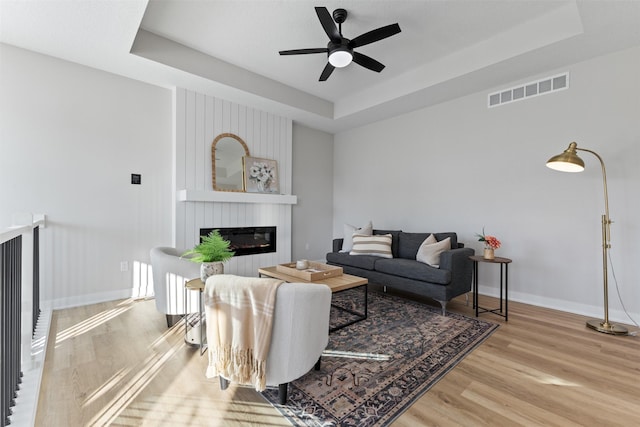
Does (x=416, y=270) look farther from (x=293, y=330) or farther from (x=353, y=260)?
(x=293, y=330)

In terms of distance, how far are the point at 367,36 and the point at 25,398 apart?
3.53 metres

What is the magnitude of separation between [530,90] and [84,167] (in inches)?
214

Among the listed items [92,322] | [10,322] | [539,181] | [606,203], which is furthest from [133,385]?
[539,181]

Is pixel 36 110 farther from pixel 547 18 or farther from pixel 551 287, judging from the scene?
pixel 551 287

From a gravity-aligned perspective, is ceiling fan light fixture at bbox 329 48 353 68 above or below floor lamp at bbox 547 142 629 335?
above

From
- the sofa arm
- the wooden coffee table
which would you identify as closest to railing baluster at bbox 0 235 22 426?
the wooden coffee table

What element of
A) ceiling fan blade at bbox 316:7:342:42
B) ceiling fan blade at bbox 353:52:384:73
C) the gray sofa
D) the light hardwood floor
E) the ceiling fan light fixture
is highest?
ceiling fan blade at bbox 316:7:342:42

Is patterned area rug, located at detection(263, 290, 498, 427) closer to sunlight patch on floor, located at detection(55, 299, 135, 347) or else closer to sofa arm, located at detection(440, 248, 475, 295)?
sofa arm, located at detection(440, 248, 475, 295)

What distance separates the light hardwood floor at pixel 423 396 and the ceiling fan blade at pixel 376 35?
278 centimetres

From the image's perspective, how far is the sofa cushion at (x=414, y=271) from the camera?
3041mm

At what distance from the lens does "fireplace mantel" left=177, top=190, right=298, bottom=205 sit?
12.8 feet

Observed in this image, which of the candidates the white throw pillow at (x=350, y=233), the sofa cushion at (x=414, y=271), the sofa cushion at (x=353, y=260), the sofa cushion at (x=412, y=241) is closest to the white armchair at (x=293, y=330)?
the sofa cushion at (x=414, y=271)

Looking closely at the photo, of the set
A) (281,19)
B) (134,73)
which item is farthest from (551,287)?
(134,73)

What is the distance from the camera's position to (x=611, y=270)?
Answer: 3.04 meters
